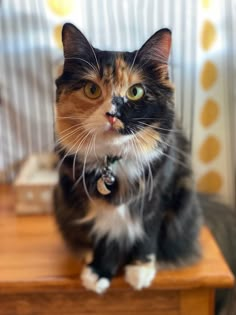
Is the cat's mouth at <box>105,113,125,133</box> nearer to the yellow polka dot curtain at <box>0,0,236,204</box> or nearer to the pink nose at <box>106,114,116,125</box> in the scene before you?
the pink nose at <box>106,114,116,125</box>

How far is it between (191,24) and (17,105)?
546mm

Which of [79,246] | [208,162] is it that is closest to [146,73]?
[79,246]

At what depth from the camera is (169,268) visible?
3.21 feet

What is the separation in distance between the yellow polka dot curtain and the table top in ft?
0.90

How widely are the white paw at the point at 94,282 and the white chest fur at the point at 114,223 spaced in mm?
77

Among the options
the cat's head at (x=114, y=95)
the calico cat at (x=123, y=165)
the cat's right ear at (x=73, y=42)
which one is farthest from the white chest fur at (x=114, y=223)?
the cat's right ear at (x=73, y=42)

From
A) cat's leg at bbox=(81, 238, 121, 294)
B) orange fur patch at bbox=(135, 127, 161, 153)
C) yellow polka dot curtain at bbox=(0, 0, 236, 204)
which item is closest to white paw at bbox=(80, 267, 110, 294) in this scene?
cat's leg at bbox=(81, 238, 121, 294)

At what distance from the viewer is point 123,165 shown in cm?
85

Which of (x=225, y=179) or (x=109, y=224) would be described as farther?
(x=225, y=179)

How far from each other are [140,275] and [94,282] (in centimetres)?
10

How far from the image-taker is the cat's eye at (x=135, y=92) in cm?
76

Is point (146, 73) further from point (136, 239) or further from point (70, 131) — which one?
point (136, 239)

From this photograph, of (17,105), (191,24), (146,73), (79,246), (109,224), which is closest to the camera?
(146,73)

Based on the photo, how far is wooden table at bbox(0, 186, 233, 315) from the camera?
94 cm
